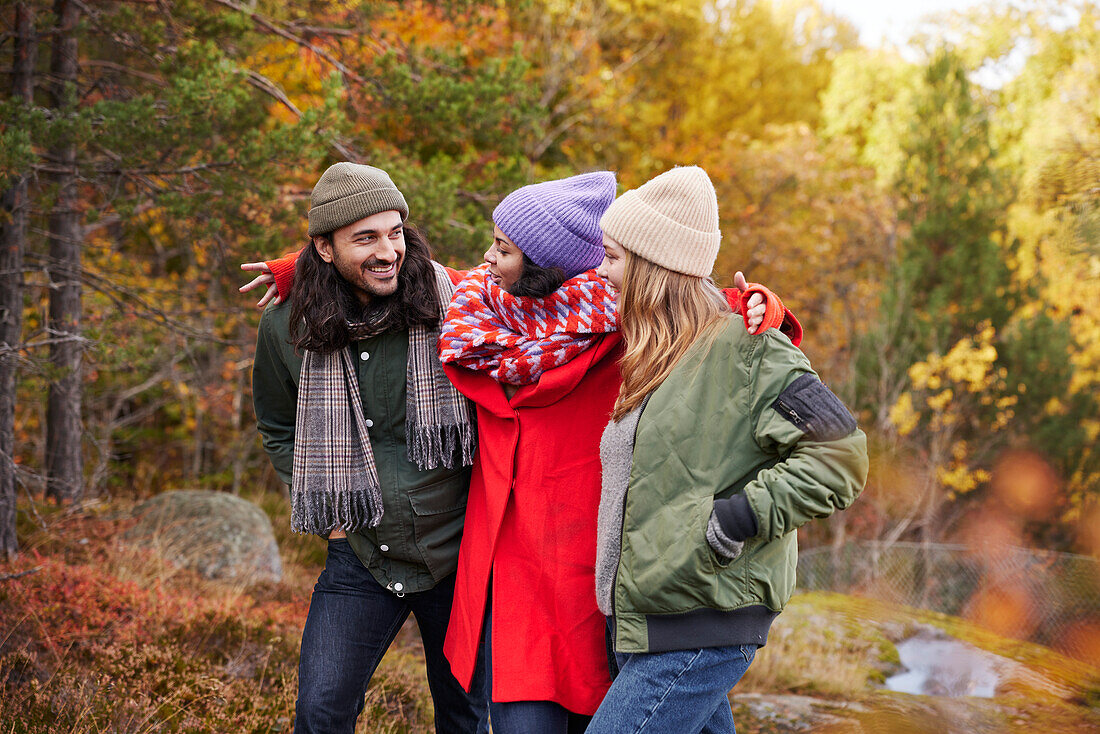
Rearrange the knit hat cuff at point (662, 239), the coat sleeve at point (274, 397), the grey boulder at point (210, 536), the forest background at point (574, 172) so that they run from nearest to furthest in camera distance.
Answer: the knit hat cuff at point (662, 239) → the coat sleeve at point (274, 397) → the forest background at point (574, 172) → the grey boulder at point (210, 536)

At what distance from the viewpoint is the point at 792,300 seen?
17.5 metres

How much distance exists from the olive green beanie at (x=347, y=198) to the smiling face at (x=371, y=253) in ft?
0.10

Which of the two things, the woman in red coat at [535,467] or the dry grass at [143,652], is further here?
the dry grass at [143,652]

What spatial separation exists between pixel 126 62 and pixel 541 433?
24.0ft

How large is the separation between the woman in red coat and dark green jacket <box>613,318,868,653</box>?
0.90ft

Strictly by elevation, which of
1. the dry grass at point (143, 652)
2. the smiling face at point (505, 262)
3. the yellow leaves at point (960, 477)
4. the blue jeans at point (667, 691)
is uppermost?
the smiling face at point (505, 262)

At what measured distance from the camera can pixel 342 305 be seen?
2725mm

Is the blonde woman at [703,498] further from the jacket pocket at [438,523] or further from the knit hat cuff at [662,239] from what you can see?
the jacket pocket at [438,523]

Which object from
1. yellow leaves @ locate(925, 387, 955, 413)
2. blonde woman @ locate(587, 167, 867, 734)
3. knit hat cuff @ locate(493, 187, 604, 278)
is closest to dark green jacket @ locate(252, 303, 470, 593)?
knit hat cuff @ locate(493, 187, 604, 278)

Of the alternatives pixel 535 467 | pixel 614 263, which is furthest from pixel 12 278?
pixel 614 263

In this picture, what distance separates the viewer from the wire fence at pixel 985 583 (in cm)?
1027

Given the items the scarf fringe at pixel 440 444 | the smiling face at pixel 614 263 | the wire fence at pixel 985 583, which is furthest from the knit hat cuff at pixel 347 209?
the wire fence at pixel 985 583

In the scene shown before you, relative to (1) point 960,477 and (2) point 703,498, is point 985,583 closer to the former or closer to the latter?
(1) point 960,477

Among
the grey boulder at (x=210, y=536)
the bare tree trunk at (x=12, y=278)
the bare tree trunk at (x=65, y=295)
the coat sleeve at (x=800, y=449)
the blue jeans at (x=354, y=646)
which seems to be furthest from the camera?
the grey boulder at (x=210, y=536)
